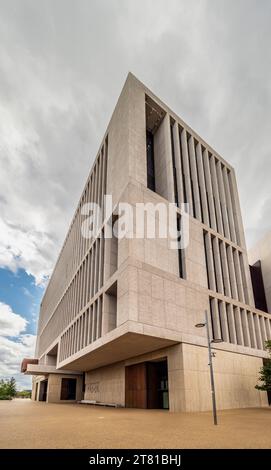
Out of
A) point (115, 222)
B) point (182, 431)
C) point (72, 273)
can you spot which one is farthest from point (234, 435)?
point (72, 273)

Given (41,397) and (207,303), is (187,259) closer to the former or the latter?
(207,303)

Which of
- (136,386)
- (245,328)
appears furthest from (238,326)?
(136,386)

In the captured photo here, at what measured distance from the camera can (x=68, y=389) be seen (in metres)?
44.4

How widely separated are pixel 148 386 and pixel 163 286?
9429 mm

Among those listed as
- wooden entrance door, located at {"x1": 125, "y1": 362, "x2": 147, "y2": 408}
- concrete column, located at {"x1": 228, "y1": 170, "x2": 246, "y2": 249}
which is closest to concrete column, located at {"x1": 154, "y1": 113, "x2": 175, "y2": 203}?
concrete column, located at {"x1": 228, "y1": 170, "x2": 246, "y2": 249}

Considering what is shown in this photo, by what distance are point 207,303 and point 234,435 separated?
16.7 metres

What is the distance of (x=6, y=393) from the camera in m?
58.0

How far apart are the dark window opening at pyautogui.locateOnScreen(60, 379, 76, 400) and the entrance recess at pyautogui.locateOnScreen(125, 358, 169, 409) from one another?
21418 mm

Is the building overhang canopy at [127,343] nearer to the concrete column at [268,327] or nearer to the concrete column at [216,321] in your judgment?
the concrete column at [216,321]

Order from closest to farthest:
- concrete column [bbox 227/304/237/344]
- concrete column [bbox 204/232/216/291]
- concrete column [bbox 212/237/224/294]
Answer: concrete column [bbox 227/304/237/344] < concrete column [bbox 204/232/216/291] < concrete column [bbox 212/237/224/294]

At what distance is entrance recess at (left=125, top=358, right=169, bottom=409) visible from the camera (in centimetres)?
2459

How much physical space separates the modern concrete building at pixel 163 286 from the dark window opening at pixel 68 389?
7037 mm

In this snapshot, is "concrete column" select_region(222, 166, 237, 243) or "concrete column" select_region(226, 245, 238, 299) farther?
"concrete column" select_region(222, 166, 237, 243)

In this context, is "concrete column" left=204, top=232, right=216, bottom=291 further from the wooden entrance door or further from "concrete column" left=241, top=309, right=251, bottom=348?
the wooden entrance door
